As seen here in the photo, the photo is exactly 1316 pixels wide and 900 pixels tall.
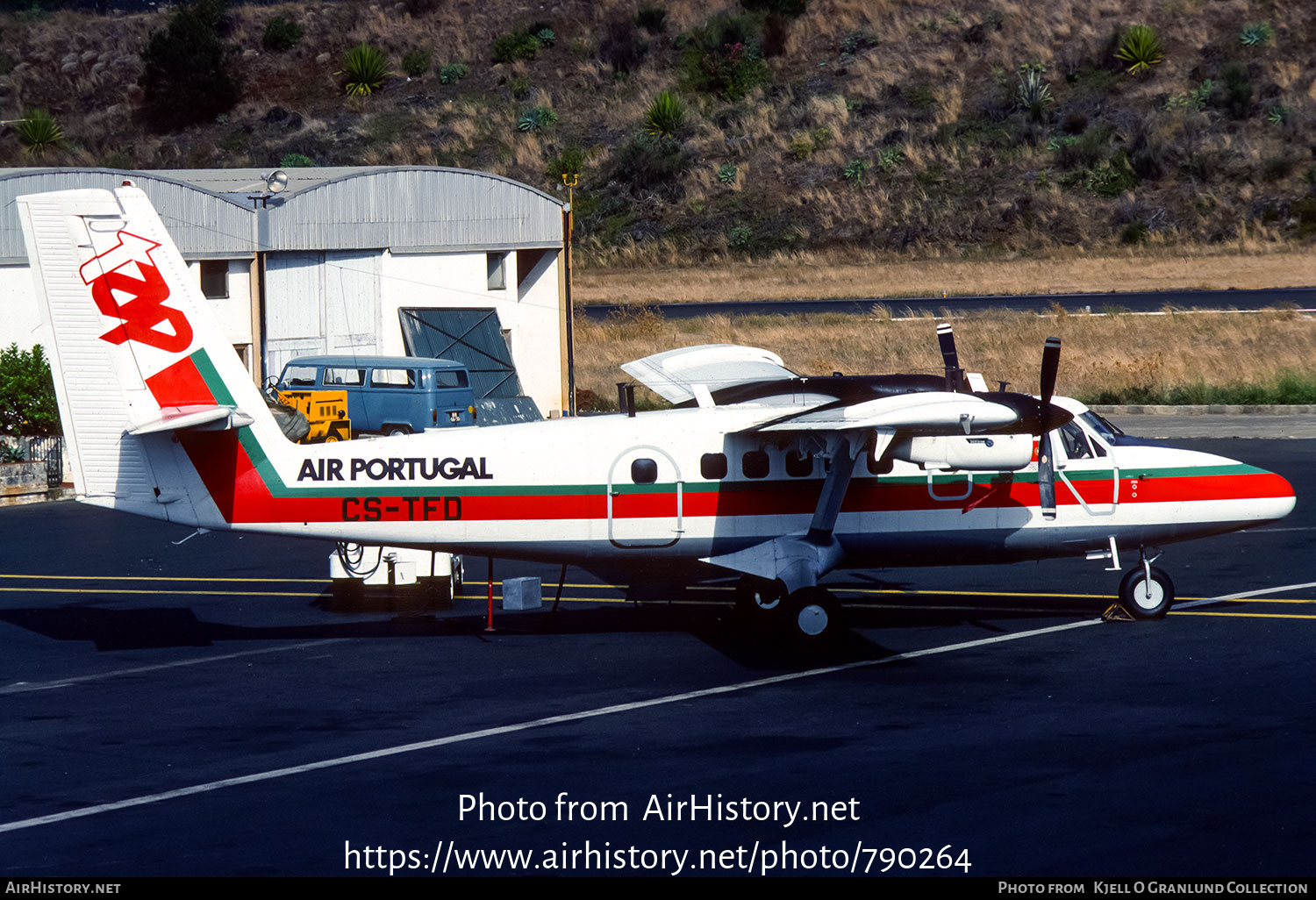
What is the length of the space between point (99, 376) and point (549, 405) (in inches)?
1166

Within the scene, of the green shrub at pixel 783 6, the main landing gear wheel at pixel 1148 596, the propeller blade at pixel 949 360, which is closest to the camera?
the propeller blade at pixel 949 360

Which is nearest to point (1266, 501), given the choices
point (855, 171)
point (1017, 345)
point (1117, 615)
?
point (1117, 615)

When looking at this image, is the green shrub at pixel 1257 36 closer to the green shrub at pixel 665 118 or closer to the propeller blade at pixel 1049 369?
the green shrub at pixel 665 118

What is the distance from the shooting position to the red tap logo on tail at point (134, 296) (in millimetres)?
17672

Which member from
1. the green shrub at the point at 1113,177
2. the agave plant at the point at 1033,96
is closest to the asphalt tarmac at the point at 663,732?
the green shrub at the point at 1113,177

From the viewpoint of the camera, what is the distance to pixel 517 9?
11738 cm

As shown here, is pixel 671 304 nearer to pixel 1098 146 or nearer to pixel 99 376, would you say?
pixel 1098 146

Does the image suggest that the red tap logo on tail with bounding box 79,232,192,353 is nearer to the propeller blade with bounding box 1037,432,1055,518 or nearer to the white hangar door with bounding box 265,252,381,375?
the propeller blade with bounding box 1037,432,1055,518

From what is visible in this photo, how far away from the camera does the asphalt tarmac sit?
11.4 metres

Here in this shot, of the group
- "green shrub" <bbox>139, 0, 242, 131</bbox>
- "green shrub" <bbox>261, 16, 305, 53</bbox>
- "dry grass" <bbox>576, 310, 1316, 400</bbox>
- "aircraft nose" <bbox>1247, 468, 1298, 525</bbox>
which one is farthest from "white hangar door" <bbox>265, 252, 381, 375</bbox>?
"green shrub" <bbox>261, 16, 305, 53</bbox>

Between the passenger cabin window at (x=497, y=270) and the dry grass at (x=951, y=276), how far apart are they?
91.8 feet

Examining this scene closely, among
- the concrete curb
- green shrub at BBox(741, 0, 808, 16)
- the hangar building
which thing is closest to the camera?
the hangar building

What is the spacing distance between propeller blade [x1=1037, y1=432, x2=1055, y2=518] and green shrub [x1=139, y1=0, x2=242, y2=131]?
10215 cm

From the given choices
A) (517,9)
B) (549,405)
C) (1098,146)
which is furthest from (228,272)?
(517,9)
